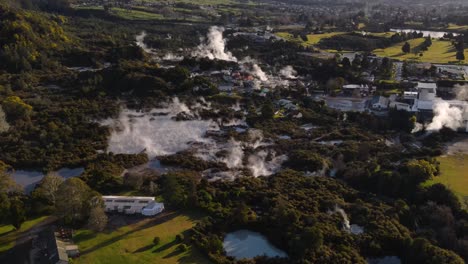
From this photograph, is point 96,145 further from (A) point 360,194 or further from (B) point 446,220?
(B) point 446,220

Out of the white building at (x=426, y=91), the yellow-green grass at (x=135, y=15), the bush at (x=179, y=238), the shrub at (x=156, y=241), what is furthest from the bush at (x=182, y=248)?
the yellow-green grass at (x=135, y=15)

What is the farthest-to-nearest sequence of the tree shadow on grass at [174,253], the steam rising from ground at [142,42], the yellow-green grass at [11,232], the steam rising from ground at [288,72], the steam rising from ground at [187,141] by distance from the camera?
the steam rising from ground at [142,42] → the steam rising from ground at [288,72] → the steam rising from ground at [187,141] → the yellow-green grass at [11,232] → the tree shadow on grass at [174,253]

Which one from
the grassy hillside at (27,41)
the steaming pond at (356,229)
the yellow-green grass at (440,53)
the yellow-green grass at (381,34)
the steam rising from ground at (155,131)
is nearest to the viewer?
the steaming pond at (356,229)

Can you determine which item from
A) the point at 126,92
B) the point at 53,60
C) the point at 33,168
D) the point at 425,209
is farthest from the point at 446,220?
the point at 53,60

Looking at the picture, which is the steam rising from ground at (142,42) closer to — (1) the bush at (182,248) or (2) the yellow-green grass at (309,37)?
(2) the yellow-green grass at (309,37)

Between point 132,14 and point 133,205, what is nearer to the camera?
point 133,205

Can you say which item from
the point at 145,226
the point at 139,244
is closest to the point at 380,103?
the point at 145,226

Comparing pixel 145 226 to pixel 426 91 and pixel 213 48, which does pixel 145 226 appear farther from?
pixel 213 48
